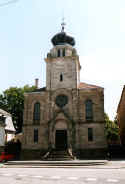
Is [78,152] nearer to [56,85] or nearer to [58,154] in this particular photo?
[58,154]

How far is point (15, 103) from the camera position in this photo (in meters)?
42.7

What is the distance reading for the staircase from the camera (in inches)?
861

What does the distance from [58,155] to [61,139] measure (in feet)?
9.25

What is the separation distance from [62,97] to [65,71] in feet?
13.5

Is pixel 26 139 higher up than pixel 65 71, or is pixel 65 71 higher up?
pixel 65 71

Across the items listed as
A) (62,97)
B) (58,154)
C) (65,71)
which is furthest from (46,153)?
(65,71)

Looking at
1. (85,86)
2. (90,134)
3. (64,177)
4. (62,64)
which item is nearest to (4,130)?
(62,64)

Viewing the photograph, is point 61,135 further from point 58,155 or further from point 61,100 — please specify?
point 61,100

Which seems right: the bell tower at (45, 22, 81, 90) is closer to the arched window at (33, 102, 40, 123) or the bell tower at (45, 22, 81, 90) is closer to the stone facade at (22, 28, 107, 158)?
the stone facade at (22, 28, 107, 158)

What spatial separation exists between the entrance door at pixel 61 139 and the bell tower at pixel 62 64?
20.8 feet

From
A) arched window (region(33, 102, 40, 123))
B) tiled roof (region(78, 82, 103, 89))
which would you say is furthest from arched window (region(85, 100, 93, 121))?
arched window (region(33, 102, 40, 123))

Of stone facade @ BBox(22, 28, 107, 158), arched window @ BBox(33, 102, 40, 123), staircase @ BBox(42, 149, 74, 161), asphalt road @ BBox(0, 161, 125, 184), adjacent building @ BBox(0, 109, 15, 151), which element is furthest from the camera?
adjacent building @ BBox(0, 109, 15, 151)

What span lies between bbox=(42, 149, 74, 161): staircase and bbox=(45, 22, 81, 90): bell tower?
8937 mm

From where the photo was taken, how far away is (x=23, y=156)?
2536 cm
